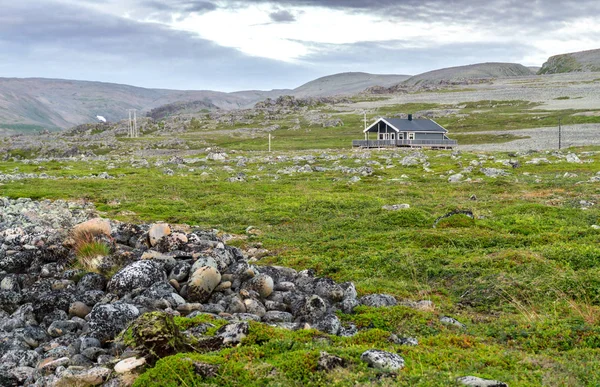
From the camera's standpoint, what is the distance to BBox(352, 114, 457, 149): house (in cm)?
9075

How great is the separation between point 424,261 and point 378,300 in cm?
468

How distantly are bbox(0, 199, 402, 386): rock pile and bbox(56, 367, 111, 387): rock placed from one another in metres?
0.02

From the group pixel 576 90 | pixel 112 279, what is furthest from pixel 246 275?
pixel 576 90

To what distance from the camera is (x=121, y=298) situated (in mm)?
12148

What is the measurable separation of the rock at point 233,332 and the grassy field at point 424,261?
196 millimetres

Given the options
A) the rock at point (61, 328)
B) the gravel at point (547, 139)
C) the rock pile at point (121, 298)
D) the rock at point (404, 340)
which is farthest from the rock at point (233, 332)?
the gravel at point (547, 139)

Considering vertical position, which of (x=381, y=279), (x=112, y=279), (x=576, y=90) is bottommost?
(x=381, y=279)

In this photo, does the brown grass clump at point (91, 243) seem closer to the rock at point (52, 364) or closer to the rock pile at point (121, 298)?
the rock pile at point (121, 298)

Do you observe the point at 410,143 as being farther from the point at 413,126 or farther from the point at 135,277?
the point at 135,277

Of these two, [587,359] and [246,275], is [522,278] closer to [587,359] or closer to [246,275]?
[587,359]

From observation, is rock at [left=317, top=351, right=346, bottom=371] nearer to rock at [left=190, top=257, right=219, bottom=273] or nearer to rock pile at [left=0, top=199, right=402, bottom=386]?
rock pile at [left=0, top=199, right=402, bottom=386]

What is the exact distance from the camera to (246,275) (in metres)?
13.6

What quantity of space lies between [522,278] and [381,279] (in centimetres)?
376

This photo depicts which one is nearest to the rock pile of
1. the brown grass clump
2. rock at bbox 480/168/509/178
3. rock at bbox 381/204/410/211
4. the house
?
the brown grass clump
